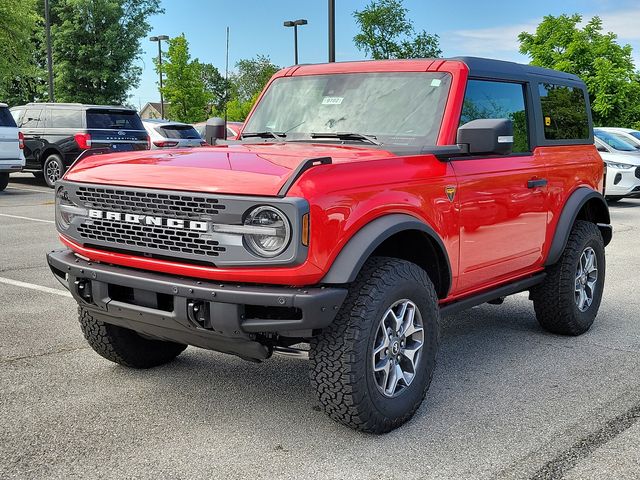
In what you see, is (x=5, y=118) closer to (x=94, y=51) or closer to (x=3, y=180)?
(x=3, y=180)

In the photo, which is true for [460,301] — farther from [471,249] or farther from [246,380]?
[246,380]

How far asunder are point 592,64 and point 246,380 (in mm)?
36457

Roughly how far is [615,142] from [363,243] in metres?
15.4

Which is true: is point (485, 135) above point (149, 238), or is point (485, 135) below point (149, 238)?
above

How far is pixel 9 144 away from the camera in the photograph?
16.6 m

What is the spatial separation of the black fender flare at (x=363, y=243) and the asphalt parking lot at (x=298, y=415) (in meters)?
0.83

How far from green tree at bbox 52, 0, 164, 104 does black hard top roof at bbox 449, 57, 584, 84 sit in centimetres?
4478

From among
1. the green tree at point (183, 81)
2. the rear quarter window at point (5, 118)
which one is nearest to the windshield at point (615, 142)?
the rear quarter window at point (5, 118)

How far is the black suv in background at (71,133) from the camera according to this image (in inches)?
697

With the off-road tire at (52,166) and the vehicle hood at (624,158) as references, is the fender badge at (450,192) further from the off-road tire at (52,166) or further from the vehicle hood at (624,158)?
the off-road tire at (52,166)

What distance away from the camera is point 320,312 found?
3.44 metres

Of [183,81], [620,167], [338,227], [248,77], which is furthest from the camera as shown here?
[248,77]

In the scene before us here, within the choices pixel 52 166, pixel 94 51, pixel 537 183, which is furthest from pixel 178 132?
pixel 94 51

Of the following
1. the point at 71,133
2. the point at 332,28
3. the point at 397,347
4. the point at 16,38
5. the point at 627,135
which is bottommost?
the point at 397,347
